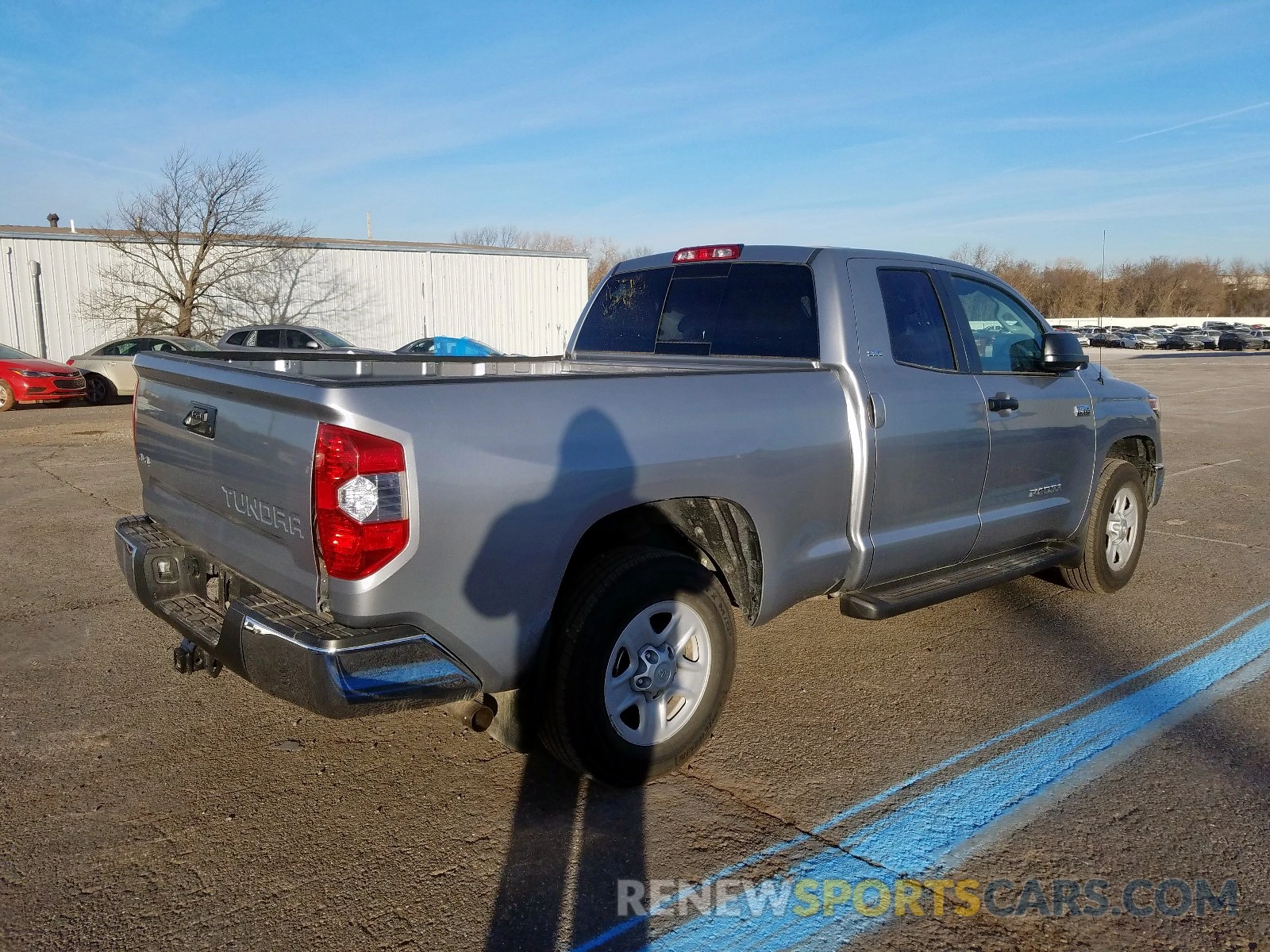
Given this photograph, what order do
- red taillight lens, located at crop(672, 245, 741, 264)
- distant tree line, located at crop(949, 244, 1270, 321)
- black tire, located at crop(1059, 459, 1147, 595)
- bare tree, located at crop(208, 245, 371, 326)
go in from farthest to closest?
distant tree line, located at crop(949, 244, 1270, 321) → bare tree, located at crop(208, 245, 371, 326) → black tire, located at crop(1059, 459, 1147, 595) → red taillight lens, located at crop(672, 245, 741, 264)

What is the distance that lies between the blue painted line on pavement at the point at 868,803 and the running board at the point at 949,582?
619 mm

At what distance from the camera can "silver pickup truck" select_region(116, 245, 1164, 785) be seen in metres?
2.76

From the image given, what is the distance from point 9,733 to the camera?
386 cm

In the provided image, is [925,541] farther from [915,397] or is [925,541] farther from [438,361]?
[438,361]

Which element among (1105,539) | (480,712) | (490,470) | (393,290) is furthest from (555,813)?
(393,290)

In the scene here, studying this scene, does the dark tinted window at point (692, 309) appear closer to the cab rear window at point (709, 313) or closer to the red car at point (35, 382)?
the cab rear window at point (709, 313)

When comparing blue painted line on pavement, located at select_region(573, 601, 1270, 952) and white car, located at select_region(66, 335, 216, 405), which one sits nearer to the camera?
blue painted line on pavement, located at select_region(573, 601, 1270, 952)

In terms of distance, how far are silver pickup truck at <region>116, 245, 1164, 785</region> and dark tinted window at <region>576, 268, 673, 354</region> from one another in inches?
0.8

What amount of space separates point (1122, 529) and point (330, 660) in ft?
16.2

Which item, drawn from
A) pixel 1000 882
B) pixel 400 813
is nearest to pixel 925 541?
pixel 1000 882

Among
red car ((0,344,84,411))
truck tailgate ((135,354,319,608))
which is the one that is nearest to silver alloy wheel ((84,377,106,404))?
red car ((0,344,84,411))

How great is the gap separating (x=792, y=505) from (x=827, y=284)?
3.53 feet

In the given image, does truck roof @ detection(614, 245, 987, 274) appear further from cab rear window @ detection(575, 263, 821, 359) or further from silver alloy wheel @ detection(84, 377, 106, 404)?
silver alloy wheel @ detection(84, 377, 106, 404)

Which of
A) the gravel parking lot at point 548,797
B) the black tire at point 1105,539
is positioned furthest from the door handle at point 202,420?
the black tire at point 1105,539
